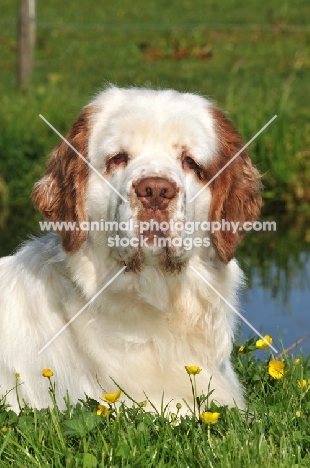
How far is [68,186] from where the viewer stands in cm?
415

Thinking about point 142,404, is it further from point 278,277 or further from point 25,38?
point 25,38

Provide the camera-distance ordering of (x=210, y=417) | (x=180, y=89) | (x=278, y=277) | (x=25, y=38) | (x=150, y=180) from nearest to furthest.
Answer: (x=210, y=417) → (x=150, y=180) → (x=278, y=277) → (x=180, y=89) → (x=25, y=38)

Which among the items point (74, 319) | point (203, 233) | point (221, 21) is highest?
point (221, 21)

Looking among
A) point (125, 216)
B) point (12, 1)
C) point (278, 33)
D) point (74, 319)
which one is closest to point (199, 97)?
point (125, 216)

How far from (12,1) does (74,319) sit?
63.4 ft

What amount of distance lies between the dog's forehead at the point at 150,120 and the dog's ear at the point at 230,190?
0.08 m

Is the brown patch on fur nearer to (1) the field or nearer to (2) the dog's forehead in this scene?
(2) the dog's forehead

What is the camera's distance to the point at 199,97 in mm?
4312

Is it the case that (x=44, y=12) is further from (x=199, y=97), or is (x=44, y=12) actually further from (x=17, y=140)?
(x=199, y=97)

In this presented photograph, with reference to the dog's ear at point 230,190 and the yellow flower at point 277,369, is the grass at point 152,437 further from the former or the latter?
the dog's ear at point 230,190

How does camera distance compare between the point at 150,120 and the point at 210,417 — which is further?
the point at 150,120

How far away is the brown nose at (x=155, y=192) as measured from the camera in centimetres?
377

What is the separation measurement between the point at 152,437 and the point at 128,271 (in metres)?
0.76

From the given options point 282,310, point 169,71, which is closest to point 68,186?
point 282,310
